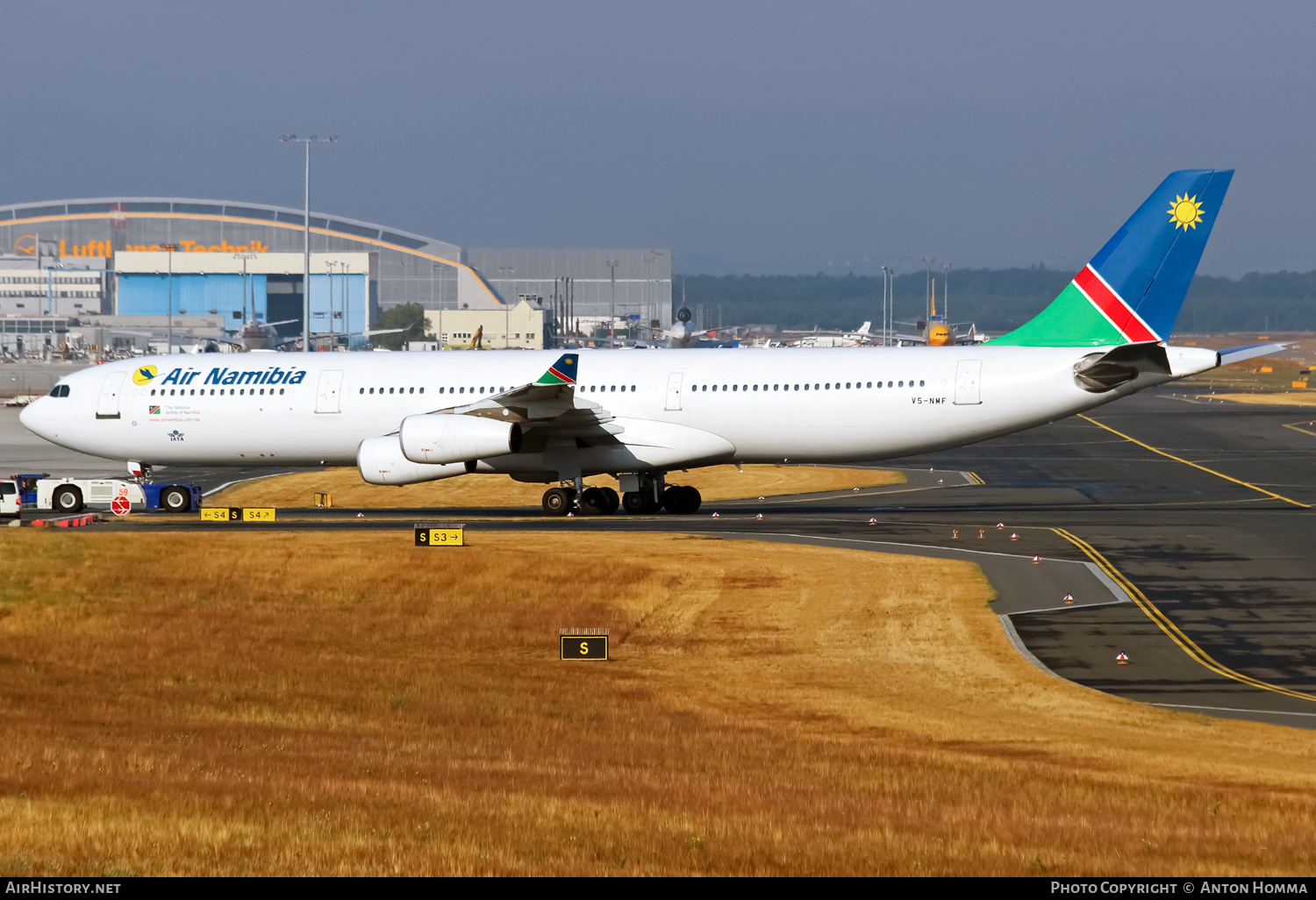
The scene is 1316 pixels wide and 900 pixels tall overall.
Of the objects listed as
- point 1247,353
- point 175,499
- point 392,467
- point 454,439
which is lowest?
point 175,499

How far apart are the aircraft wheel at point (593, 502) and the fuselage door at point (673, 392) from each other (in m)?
3.23

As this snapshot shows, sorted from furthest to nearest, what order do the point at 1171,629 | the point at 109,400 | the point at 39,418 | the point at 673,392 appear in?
the point at 39,418
the point at 109,400
the point at 673,392
the point at 1171,629

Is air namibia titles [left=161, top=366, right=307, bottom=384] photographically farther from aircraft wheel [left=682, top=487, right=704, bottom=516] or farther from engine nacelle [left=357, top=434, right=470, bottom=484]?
aircraft wheel [left=682, top=487, right=704, bottom=516]

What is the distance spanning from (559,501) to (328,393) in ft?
25.0

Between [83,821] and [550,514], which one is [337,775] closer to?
[83,821]

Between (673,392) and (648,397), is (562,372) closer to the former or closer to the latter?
(648,397)

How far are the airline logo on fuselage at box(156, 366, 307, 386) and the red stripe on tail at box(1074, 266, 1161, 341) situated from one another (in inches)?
883

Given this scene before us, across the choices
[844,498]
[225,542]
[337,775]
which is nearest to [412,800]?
[337,775]

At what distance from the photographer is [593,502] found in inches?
1597

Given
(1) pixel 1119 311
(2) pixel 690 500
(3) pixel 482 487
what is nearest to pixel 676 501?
(2) pixel 690 500

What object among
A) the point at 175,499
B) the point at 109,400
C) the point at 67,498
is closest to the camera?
the point at 67,498

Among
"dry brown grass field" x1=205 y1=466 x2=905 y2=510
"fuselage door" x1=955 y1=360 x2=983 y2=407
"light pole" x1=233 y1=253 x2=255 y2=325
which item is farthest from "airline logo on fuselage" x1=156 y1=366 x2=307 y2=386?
"light pole" x1=233 y1=253 x2=255 y2=325

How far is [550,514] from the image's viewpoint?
40.6 metres

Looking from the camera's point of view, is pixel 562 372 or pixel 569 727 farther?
pixel 562 372
